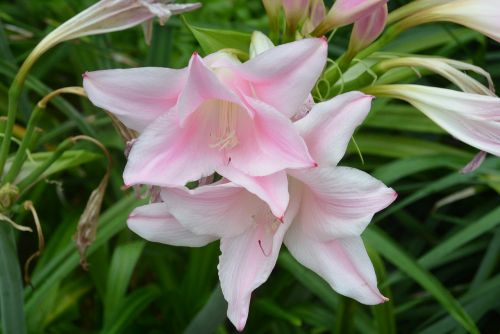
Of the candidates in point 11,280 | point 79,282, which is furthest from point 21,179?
point 79,282

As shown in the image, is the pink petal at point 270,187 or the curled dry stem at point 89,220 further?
the curled dry stem at point 89,220

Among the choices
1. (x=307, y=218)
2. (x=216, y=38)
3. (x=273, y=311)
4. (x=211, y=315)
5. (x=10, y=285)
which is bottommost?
(x=273, y=311)

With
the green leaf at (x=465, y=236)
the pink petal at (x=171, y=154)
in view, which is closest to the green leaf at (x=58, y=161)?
the pink petal at (x=171, y=154)

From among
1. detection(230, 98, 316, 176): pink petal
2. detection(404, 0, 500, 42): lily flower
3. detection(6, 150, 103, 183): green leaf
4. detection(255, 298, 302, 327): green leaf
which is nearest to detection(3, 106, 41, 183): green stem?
detection(6, 150, 103, 183): green leaf

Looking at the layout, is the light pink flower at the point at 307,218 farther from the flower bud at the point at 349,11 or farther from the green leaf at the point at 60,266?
the green leaf at the point at 60,266

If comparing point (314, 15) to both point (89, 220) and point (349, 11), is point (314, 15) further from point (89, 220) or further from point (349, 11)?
point (89, 220)

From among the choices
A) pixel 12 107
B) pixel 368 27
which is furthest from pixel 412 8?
pixel 12 107
